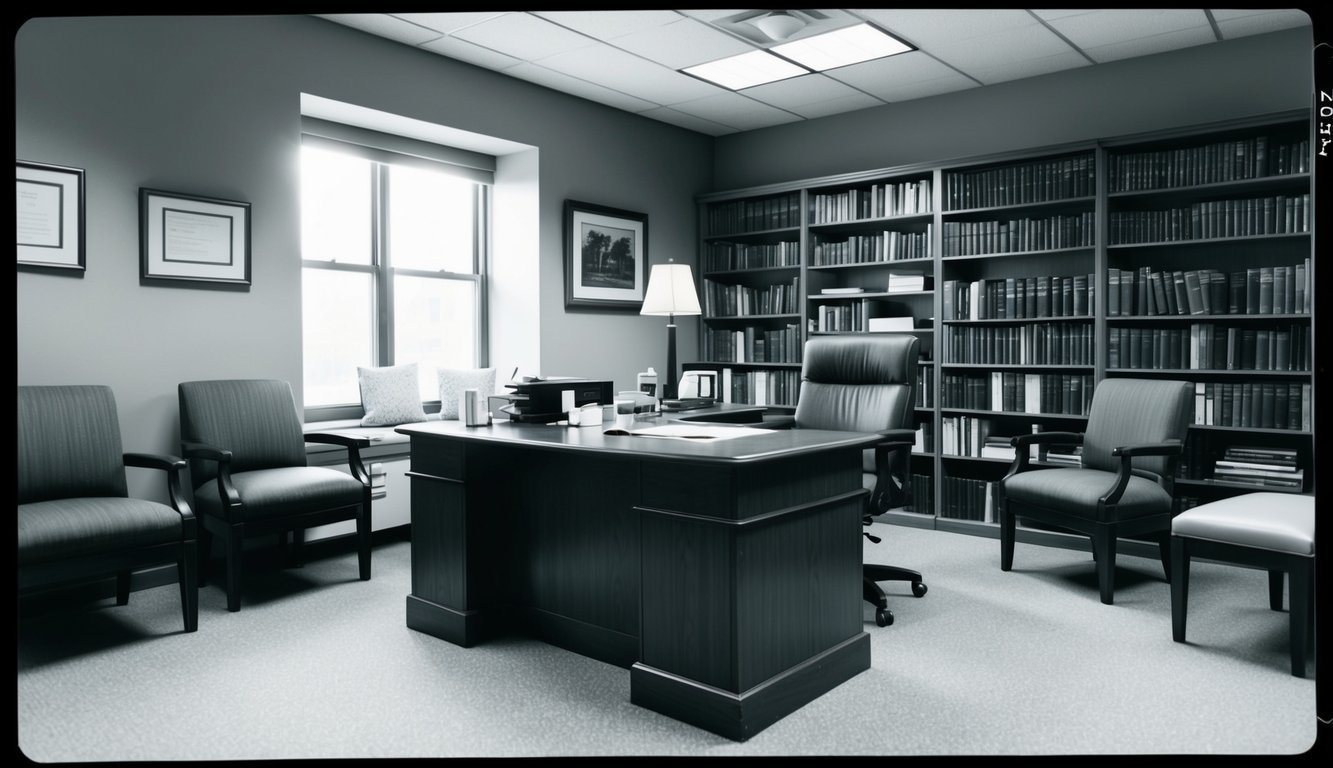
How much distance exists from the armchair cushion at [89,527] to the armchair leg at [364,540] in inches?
32.8

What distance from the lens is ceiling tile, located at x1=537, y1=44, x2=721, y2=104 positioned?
4.79 m

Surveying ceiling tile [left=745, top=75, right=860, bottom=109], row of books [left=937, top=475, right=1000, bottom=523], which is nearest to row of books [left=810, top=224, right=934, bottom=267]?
ceiling tile [left=745, top=75, right=860, bottom=109]

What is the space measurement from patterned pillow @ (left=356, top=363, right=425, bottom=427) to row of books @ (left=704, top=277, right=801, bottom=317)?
7.73 ft

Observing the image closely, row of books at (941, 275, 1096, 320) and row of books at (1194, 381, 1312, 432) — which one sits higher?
row of books at (941, 275, 1096, 320)

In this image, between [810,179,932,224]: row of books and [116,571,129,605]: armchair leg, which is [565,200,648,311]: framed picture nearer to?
[810,179,932,224]: row of books

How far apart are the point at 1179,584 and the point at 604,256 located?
385 cm

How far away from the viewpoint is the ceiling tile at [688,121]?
5.92 m

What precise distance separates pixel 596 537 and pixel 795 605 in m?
0.76

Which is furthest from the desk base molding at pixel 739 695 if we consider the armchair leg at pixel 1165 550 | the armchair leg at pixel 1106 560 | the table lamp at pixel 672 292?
the table lamp at pixel 672 292

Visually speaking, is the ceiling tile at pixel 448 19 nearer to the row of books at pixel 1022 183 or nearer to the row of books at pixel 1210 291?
the row of books at pixel 1022 183

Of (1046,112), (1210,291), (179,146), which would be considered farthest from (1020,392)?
(179,146)

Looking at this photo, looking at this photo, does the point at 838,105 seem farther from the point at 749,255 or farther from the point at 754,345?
the point at 754,345

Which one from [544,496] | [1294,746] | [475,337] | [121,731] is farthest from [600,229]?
[1294,746]

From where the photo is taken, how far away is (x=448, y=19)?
4.23 m
